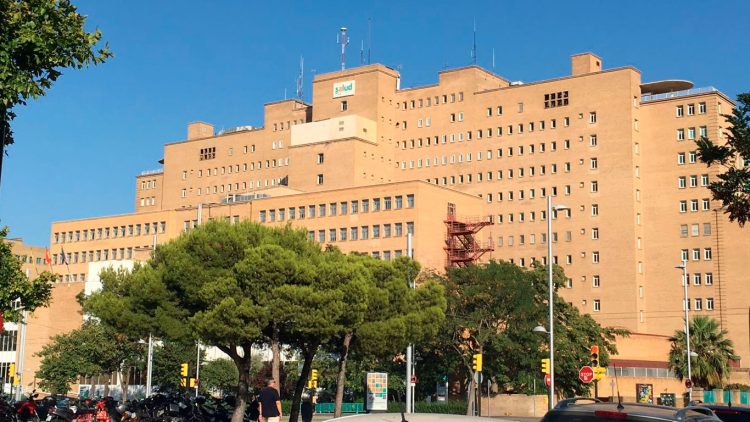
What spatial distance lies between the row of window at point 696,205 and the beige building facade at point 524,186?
14 cm

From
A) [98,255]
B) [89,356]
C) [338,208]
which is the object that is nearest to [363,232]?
[338,208]

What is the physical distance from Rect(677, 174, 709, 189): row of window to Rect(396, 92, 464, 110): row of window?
2745 centimetres

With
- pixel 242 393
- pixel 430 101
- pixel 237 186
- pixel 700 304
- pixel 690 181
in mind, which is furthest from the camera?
pixel 237 186

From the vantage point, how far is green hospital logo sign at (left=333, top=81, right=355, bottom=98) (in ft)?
425

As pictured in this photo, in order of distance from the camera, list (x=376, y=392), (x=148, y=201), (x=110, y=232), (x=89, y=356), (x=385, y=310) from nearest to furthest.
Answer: (x=385, y=310)
(x=376, y=392)
(x=89, y=356)
(x=110, y=232)
(x=148, y=201)

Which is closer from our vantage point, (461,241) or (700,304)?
(700,304)

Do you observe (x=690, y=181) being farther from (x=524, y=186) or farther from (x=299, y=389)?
(x=299, y=389)

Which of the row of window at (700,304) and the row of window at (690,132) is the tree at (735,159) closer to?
the row of window at (700,304)

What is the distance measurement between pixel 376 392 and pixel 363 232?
6111 cm

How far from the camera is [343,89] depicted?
130 meters

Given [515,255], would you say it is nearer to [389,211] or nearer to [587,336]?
[389,211]

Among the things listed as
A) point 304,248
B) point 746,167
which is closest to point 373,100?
point 304,248

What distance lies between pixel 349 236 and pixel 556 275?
39504 mm

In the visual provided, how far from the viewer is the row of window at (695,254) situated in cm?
10706
